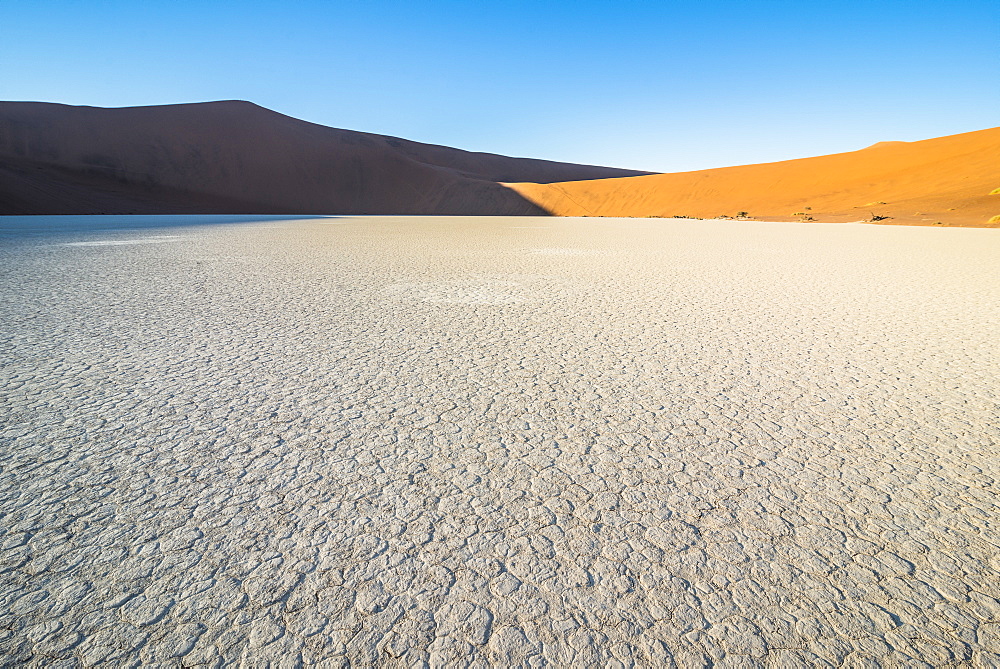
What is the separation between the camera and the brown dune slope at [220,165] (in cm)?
5219

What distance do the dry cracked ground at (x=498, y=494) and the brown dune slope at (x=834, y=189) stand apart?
25.7 metres

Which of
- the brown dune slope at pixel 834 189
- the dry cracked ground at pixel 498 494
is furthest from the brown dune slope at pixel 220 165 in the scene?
the dry cracked ground at pixel 498 494

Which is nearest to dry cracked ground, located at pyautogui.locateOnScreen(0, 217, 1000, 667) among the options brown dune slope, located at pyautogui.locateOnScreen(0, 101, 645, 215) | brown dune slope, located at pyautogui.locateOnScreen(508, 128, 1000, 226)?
brown dune slope, located at pyautogui.locateOnScreen(508, 128, 1000, 226)

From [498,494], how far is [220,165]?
225 feet

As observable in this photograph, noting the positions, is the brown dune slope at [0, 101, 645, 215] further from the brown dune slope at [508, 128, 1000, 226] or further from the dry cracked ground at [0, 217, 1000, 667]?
the dry cracked ground at [0, 217, 1000, 667]

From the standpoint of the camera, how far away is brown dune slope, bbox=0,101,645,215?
171 ft

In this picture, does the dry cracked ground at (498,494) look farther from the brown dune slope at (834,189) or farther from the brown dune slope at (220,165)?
the brown dune slope at (220,165)

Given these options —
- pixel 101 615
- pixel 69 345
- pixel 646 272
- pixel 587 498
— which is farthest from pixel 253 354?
pixel 646 272

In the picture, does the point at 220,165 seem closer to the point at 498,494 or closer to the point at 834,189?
the point at 834,189

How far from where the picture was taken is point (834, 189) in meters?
40.5

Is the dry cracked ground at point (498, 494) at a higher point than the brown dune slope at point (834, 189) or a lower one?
lower

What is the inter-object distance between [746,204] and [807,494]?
4412cm

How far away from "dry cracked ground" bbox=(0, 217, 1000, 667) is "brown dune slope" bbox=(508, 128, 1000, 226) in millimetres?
25676

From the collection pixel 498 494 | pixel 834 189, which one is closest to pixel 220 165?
pixel 834 189
